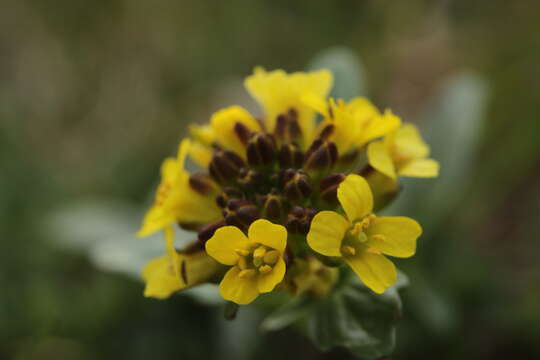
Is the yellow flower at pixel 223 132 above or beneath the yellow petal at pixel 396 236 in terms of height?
above

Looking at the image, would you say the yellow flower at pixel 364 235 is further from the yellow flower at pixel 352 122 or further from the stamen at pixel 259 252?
the yellow flower at pixel 352 122

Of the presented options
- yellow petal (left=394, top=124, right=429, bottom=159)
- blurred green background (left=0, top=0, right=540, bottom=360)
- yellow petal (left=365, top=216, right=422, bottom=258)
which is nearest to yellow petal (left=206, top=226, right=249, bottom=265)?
yellow petal (left=365, top=216, right=422, bottom=258)

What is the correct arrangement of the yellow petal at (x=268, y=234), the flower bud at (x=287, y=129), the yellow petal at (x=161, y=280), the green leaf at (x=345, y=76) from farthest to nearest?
the green leaf at (x=345, y=76) < the flower bud at (x=287, y=129) < the yellow petal at (x=161, y=280) < the yellow petal at (x=268, y=234)

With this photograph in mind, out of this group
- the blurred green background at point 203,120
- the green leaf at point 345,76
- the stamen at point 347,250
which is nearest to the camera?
the stamen at point 347,250

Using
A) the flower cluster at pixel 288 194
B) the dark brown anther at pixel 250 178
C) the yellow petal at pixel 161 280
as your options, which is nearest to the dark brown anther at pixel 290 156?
the flower cluster at pixel 288 194

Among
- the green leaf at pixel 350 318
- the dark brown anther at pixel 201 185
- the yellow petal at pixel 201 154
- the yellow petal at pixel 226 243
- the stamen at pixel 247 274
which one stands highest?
the yellow petal at pixel 201 154

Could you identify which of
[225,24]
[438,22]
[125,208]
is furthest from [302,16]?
[125,208]
